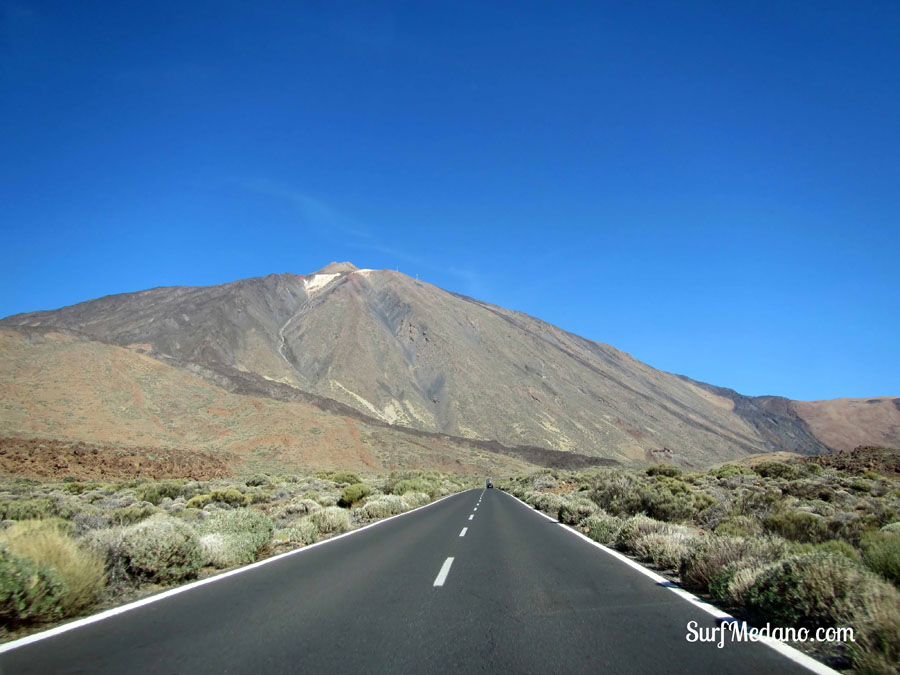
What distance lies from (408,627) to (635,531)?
757cm

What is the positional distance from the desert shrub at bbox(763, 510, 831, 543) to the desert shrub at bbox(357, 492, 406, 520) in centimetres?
1346

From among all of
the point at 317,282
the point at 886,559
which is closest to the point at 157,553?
the point at 886,559

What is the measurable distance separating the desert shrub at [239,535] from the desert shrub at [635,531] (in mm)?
7838

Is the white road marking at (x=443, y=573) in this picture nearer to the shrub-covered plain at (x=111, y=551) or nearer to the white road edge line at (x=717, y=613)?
the white road edge line at (x=717, y=613)

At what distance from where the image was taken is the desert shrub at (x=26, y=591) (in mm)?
5809

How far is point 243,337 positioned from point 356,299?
35.7 meters

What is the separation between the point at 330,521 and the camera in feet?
54.2

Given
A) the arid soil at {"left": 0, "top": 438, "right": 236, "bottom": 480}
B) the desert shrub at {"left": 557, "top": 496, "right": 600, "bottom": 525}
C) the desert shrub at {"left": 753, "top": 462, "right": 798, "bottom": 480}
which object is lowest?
the arid soil at {"left": 0, "top": 438, "right": 236, "bottom": 480}

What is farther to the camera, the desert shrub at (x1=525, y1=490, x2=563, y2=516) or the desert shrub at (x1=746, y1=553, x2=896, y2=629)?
the desert shrub at (x1=525, y1=490, x2=563, y2=516)

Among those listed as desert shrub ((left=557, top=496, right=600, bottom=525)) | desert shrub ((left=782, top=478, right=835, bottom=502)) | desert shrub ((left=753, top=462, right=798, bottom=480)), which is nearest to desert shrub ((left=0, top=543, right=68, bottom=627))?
desert shrub ((left=557, top=496, right=600, bottom=525))

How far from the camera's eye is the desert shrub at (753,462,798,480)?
31.7 meters

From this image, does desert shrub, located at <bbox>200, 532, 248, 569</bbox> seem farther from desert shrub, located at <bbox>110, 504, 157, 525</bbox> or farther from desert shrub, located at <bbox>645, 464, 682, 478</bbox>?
desert shrub, located at <bbox>645, 464, 682, 478</bbox>

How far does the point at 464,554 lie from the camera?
37.6 feet

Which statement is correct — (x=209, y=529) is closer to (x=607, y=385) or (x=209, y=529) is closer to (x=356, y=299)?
(x=356, y=299)
